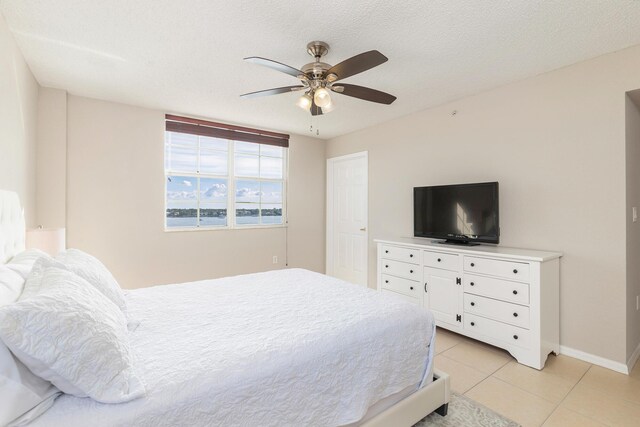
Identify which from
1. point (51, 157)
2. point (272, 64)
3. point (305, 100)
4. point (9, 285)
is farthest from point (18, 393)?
point (51, 157)

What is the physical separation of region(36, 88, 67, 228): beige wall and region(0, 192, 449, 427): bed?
3.72 feet

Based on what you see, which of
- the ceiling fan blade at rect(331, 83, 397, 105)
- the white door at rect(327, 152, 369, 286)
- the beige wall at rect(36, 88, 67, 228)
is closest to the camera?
the ceiling fan blade at rect(331, 83, 397, 105)

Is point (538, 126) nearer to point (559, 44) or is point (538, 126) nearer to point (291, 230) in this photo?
point (559, 44)

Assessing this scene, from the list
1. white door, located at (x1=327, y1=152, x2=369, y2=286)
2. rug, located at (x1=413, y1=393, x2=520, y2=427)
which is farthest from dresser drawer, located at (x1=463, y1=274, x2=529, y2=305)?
white door, located at (x1=327, y1=152, x2=369, y2=286)

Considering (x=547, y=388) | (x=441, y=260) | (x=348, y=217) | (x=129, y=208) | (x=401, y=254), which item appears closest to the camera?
(x=547, y=388)

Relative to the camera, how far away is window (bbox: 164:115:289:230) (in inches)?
161

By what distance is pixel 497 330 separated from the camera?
108 inches

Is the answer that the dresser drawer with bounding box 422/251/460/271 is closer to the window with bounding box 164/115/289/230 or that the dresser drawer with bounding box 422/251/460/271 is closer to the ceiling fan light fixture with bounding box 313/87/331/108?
the ceiling fan light fixture with bounding box 313/87/331/108

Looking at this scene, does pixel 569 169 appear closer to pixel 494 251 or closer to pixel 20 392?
pixel 494 251

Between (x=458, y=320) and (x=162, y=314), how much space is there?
2.61 m

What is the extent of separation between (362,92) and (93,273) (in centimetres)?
208

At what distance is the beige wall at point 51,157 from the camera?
3.19 meters

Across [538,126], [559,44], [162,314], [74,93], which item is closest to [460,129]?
[538,126]

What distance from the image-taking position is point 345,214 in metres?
5.11
